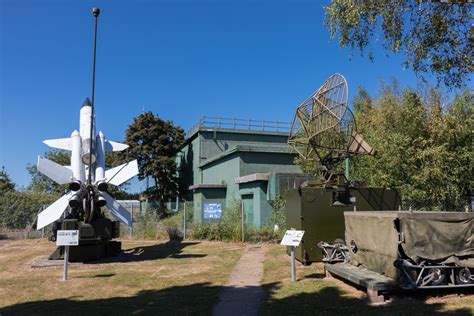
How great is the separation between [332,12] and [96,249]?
434 inches

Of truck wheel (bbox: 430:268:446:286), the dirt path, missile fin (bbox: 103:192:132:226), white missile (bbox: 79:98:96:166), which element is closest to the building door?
missile fin (bbox: 103:192:132:226)

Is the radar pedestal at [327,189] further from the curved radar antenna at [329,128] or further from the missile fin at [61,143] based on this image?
the missile fin at [61,143]

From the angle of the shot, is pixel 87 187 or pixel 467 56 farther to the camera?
pixel 87 187

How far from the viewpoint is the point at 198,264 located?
13781 mm

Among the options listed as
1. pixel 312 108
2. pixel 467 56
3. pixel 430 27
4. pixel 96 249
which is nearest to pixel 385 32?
pixel 430 27

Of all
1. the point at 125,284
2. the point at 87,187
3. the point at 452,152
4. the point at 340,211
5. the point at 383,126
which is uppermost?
the point at 383,126

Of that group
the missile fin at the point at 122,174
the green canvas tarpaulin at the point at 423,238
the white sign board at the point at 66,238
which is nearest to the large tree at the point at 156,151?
the missile fin at the point at 122,174

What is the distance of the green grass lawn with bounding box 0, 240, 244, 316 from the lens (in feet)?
26.9

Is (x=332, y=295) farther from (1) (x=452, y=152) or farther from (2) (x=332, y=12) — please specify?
(1) (x=452, y=152)

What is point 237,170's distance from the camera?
85.9ft

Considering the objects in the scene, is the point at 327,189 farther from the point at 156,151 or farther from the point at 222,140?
the point at 156,151

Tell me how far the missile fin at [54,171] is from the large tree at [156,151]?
21365 millimetres

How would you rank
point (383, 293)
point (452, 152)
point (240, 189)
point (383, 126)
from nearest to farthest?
1. point (383, 293)
2. point (452, 152)
3. point (383, 126)
4. point (240, 189)

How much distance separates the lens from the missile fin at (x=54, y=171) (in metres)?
15.9
